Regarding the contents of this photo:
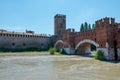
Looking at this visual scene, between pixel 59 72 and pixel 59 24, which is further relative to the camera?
pixel 59 24

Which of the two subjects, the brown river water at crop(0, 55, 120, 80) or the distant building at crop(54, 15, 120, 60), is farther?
the distant building at crop(54, 15, 120, 60)

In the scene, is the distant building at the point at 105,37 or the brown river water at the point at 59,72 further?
the distant building at the point at 105,37

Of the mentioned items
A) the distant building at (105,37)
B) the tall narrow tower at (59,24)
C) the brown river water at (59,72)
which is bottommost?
the brown river water at (59,72)

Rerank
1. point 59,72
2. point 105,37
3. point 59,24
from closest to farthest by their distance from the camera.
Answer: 1. point 59,72
2. point 105,37
3. point 59,24

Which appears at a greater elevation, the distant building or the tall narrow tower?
the tall narrow tower

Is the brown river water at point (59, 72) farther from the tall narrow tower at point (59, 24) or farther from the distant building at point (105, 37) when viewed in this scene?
the tall narrow tower at point (59, 24)

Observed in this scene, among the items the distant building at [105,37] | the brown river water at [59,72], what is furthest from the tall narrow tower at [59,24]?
the brown river water at [59,72]

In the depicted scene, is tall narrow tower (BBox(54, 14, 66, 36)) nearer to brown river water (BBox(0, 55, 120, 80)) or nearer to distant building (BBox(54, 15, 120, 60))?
distant building (BBox(54, 15, 120, 60))

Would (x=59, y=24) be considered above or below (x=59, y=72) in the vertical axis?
above

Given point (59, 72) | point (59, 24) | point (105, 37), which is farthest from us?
point (59, 24)

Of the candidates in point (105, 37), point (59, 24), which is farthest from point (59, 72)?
point (59, 24)

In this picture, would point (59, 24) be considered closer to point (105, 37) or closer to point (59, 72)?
point (105, 37)

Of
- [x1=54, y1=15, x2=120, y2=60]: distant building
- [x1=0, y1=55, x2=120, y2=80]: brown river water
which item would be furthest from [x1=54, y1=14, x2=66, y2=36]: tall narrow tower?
[x1=0, y1=55, x2=120, y2=80]: brown river water

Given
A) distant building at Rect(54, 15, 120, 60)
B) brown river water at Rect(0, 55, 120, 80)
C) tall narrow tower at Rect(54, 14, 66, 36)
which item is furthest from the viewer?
tall narrow tower at Rect(54, 14, 66, 36)
